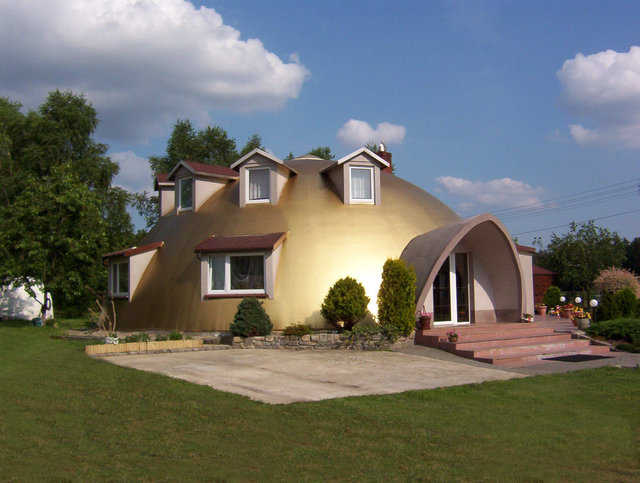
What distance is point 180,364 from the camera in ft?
43.2

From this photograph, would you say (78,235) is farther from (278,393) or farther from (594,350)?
(594,350)

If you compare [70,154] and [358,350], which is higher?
[70,154]

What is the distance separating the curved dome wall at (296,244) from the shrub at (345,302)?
60 cm

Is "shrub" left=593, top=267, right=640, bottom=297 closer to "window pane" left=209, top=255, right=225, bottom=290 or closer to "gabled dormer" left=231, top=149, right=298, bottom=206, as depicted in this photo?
"gabled dormer" left=231, top=149, right=298, bottom=206

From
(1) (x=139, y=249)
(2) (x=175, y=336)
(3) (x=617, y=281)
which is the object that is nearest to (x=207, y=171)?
(1) (x=139, y=249)

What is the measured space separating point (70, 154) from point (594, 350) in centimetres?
3473

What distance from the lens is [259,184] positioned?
1978cm

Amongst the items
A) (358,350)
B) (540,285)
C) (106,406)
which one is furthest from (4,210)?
(540,285)

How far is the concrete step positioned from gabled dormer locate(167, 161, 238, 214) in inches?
465

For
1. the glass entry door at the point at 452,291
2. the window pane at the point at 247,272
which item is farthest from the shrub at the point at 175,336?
the glass entry door at the point at 452,291

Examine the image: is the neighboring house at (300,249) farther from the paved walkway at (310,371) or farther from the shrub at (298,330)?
the paved walkway at (310,371)

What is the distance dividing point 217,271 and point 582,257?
98.5 ft

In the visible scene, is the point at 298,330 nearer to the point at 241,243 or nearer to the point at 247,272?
the point at 247,272

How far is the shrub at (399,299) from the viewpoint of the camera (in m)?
16.4
